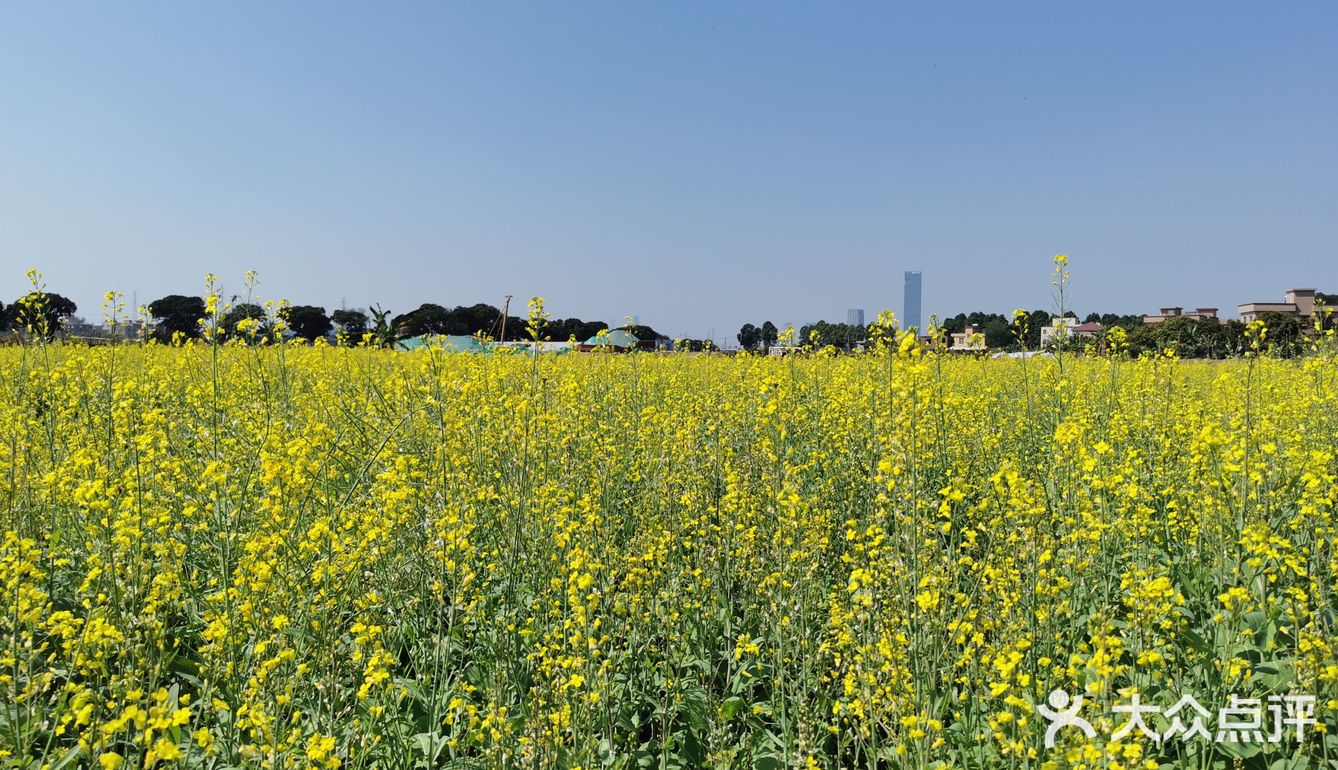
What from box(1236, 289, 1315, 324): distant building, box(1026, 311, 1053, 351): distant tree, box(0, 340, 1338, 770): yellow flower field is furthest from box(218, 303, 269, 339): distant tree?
box(1236, 289, 1315, 324): distant building

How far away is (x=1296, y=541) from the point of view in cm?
387

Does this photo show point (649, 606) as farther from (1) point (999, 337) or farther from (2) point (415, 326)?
(1) point (999, 337)

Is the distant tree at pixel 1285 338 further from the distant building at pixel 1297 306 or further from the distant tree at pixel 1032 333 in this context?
the distant tree at pixel 1032 333

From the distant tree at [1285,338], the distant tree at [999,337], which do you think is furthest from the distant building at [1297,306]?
the distant tree at [999,337]

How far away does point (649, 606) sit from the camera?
3.12 metres

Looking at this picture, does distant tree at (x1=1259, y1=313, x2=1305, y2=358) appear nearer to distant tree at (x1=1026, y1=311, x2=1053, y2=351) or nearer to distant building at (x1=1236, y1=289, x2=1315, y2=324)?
distant building at (x1=1236, y1=289, x2=1315, y2=324)

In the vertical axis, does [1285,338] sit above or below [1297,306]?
below

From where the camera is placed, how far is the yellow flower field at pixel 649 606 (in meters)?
2.15

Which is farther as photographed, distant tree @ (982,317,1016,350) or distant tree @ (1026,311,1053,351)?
distant tree @ (982,317,1016,350)

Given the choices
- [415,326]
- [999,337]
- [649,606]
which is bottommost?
[649,606]

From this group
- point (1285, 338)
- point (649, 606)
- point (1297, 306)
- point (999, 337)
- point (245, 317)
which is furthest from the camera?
point (999, 337)

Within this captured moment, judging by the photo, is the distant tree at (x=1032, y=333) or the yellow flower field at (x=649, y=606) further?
the distant tree at (x=1032, y=333)

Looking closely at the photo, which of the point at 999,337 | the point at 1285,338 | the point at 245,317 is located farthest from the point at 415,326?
the point at 999,337

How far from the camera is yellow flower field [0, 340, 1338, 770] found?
7.06 feet
